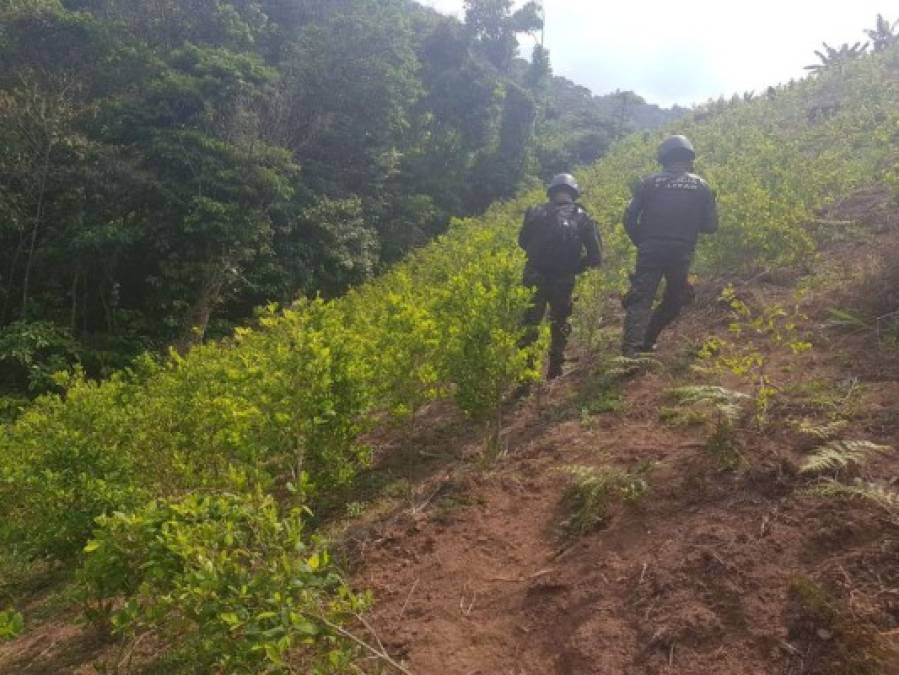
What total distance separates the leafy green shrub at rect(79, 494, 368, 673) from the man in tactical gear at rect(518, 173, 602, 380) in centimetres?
343

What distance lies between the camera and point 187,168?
1295 cm

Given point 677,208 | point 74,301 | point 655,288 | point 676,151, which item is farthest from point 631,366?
point 74,301

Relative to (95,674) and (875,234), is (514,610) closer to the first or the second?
(95,674)

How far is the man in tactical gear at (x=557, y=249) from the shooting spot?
5371 millimetres

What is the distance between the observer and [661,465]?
3326mm

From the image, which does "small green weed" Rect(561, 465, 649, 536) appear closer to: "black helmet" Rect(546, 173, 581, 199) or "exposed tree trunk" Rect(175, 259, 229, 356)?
"black helmet" Rect(546, 173, 581, 199)

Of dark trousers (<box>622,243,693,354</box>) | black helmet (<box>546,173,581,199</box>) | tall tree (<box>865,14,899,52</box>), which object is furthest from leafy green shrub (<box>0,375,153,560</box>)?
tall tree (<box>865,14,899,52</box>)

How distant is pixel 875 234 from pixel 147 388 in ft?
25.0

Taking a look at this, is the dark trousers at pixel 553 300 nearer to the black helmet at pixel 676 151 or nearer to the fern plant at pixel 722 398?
the black helmet at pixel 676 151

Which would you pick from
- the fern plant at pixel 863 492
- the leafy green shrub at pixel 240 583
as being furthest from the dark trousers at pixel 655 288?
the leafy green shrub at pixel 240 583

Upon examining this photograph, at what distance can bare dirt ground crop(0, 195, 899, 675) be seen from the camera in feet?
7.03

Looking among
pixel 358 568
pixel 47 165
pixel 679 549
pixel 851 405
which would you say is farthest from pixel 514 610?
pixel 47 165

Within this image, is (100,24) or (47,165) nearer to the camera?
(47,165)

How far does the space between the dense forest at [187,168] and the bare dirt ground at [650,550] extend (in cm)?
795
